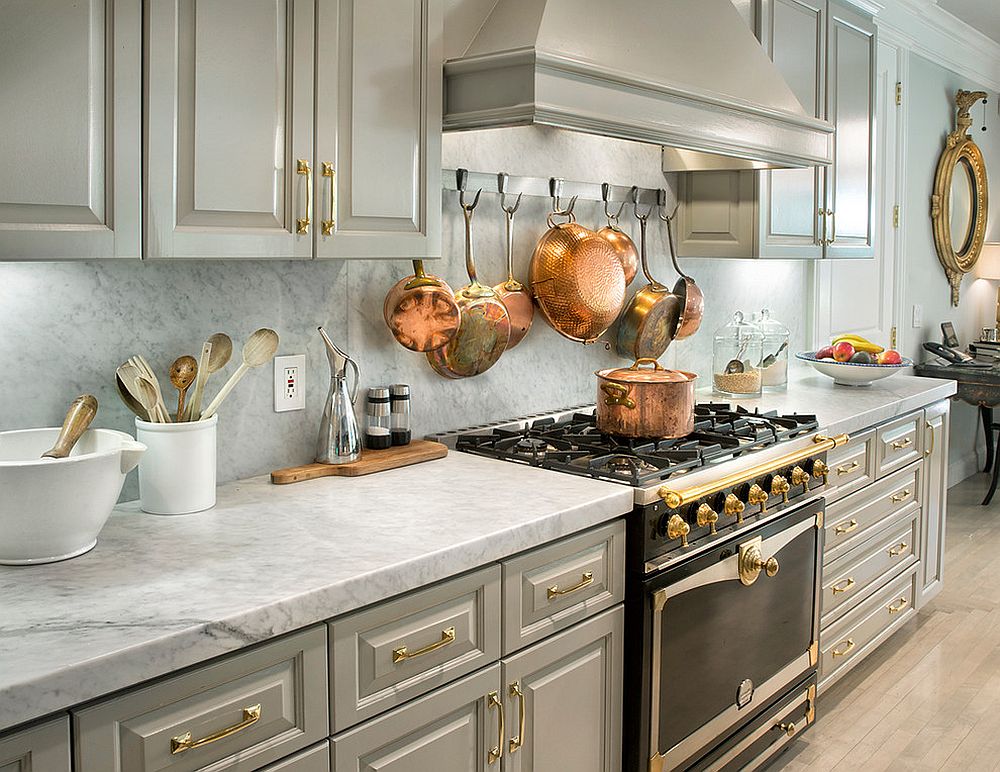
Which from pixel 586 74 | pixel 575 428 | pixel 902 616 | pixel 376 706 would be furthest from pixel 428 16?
pixel 902 616

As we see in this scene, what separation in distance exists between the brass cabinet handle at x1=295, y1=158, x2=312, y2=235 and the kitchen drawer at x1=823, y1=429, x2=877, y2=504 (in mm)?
1770

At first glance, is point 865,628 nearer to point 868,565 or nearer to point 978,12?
point 868,565

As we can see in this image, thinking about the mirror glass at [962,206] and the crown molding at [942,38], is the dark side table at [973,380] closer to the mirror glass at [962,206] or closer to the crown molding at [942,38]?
the mirror glass at [962,206]

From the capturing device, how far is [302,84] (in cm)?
183

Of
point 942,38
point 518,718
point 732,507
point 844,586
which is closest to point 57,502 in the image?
point 518,718

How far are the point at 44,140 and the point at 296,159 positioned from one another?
1.58 feet

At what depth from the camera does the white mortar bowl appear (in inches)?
59.2

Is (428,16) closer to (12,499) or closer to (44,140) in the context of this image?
(44,140)

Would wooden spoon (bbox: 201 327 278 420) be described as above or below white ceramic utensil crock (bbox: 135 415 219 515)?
above

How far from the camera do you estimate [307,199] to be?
1.86 metres

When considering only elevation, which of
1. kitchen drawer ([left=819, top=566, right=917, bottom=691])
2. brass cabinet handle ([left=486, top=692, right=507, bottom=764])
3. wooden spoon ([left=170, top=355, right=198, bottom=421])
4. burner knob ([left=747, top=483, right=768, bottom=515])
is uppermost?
wooden spoon ([left=170, top=355, right=198, bottom=421])

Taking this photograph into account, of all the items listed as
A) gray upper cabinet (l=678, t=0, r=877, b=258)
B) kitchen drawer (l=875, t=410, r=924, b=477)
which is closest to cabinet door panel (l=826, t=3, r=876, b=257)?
gray upper cabinet (l=678, t=0, r=877, b=258)

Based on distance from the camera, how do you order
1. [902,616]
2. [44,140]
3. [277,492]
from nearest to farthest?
1. [44,140]
2. [277,492]
3. [902,616]

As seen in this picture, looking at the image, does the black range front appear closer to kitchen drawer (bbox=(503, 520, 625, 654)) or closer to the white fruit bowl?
kitchen drawer (bbox=(503, 520, 625, 654))
